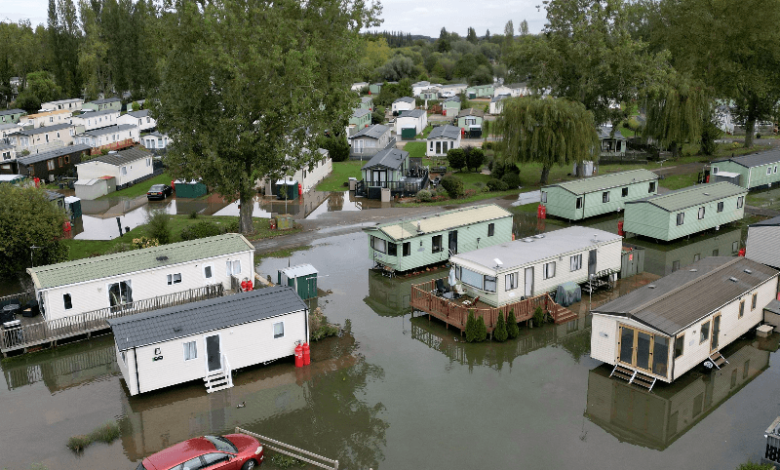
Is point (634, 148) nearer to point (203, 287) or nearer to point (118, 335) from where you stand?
point (203, 287)

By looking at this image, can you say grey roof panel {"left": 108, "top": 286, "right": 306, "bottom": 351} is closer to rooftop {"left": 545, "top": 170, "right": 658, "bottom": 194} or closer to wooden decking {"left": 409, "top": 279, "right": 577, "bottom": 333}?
wooden decking {"left": 409, "top": 279, "right": 577, "bottom": 333}

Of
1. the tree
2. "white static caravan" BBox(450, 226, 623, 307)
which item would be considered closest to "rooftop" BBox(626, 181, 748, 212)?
"white static caravan" BBox(450, 226, 623, 307)

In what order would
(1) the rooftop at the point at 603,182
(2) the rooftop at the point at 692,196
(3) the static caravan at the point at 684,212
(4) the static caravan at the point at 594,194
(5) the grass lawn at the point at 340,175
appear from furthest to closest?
(5) the grass lawn at the point at 340,175 → (1) the rooftop at the point at 603,182 → (4) the static caravan at the point at 594,194 → (2) the rooftop at the point at 692,196 → (3) the static caravan at the point at 684,212

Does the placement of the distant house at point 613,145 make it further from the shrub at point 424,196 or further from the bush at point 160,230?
the bush at point 160,230

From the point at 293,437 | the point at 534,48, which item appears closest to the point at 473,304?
the point at 293,437

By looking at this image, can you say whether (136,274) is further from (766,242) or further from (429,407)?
(766,242)

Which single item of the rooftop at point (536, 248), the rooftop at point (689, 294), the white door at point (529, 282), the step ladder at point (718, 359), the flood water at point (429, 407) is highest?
the rooftop at point (536, 248)

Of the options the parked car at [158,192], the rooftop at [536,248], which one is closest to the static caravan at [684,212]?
the rooftop at [536,248]
